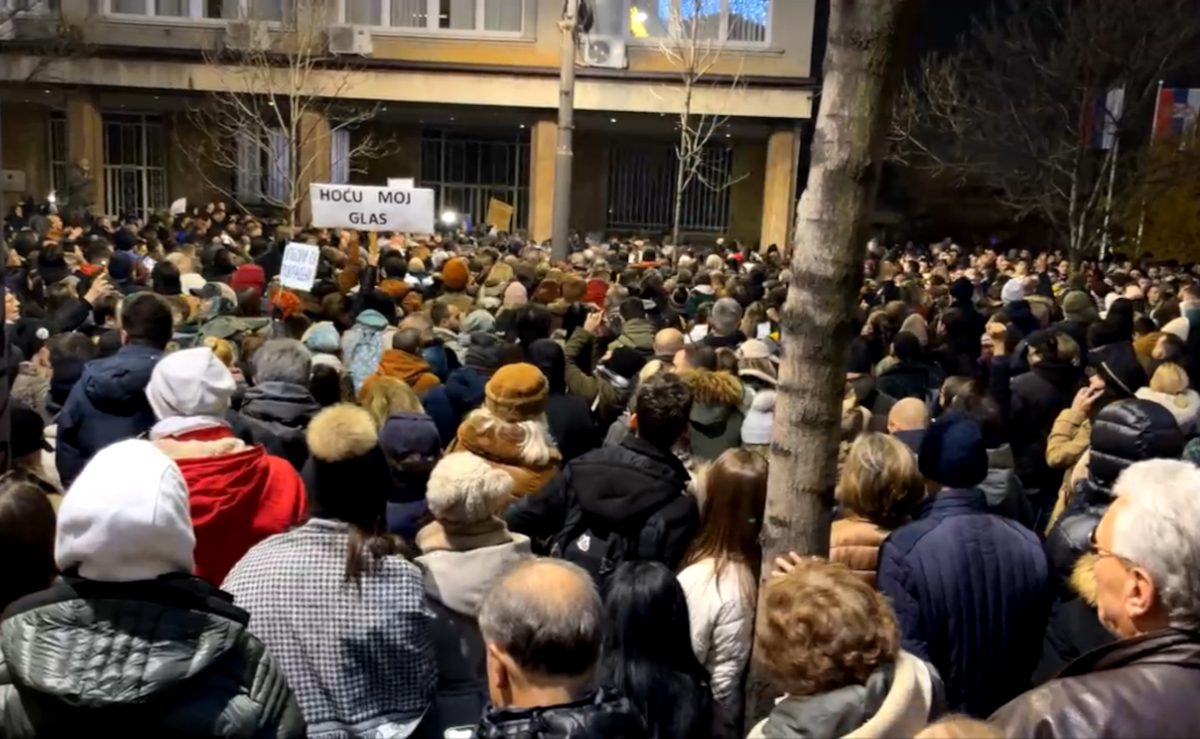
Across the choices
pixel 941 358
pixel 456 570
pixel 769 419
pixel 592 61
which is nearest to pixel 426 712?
pixel 456 570

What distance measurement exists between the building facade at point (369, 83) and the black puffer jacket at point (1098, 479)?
21.6 meters

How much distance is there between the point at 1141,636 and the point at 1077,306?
925cm

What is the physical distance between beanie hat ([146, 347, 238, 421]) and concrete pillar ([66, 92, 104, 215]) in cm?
2586

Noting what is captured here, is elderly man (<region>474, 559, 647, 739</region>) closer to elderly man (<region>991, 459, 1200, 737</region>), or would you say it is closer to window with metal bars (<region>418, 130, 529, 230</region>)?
elderly man (<region>991, 459, 1200, 737</region>)

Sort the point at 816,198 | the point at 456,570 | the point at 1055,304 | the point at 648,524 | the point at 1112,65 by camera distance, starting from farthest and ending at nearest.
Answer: the point at 1112,65 → the point at 1055,304 → the point at 648,524 → the point at 456,570 → the point at 816,198

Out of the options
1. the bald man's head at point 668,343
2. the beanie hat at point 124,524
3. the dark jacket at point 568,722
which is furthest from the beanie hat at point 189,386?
the bald man's head at point 668,343

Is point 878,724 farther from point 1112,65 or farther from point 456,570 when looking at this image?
point 1112,65

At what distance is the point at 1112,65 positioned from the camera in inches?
1004

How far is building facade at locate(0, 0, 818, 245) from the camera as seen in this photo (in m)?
27.2

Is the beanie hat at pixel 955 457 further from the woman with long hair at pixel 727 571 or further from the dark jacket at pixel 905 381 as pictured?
the dark jacket at pixel 905 381

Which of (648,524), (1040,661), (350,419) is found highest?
(350,419)

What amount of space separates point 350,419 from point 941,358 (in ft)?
21.0

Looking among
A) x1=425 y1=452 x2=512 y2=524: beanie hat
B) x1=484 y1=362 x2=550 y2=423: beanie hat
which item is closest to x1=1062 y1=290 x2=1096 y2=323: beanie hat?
x1=484 y1=362 x2=550 y2=423: beanie hat

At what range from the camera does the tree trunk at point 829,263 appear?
336 cm
